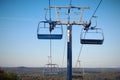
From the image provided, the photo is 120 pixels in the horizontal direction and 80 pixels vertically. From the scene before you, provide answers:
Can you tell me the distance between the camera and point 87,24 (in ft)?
48.2

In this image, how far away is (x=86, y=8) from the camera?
49.3 ft

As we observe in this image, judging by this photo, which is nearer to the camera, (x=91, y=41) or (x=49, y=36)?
(x=49, y=36)

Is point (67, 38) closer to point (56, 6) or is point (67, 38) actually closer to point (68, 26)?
point (68, 26)

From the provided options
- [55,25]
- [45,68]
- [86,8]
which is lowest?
[45,68]

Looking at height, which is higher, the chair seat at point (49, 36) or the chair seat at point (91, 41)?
the chair seat at point (49, 36)

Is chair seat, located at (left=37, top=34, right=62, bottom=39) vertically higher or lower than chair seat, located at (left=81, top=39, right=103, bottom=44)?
higher

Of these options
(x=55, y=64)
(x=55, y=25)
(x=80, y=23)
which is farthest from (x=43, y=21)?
(x=55, y=64)

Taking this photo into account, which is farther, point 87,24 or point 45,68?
point 45,68

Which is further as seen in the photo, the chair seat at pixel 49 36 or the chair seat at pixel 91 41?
the chair seat at pixel 91 41

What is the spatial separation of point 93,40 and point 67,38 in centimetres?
138

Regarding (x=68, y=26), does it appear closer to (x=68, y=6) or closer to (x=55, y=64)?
(x=68, y=6)

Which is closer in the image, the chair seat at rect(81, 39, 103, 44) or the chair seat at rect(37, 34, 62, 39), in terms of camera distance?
the chair seat at rect(37, 34, 62, 39)

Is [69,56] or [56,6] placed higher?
[56,6]

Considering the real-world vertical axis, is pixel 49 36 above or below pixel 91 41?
above
